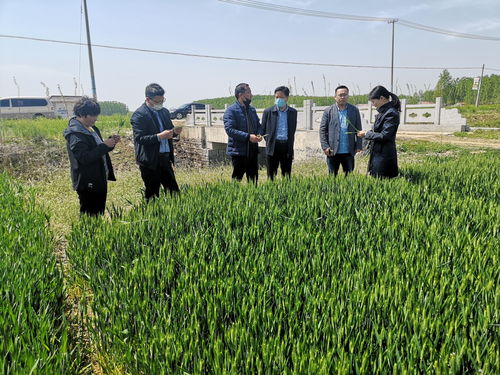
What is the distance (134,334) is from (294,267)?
853mm

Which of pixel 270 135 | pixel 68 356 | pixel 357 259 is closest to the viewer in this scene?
pixel 68 356

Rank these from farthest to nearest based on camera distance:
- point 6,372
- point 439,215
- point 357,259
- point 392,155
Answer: point 392,155 < point 439,215 < point 357,259 < point 6,372

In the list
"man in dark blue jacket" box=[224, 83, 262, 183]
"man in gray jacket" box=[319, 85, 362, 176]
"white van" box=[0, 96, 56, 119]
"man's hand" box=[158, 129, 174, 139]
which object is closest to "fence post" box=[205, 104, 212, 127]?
"man in dark blue jacket" box=[224, 83, 262, 183]

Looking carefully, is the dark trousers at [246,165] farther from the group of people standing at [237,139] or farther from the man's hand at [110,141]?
the man's hand at [110,141]

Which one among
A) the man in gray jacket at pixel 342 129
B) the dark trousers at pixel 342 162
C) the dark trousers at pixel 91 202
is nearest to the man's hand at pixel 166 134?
the dark trousers at pixel 91 202

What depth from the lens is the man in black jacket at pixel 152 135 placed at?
12.6 ft

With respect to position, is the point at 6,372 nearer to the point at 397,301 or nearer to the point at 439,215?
the point at 397,301

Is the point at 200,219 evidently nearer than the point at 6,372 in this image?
No

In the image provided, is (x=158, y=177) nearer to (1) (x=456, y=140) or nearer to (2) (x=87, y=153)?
(2) (x=87, y=153)

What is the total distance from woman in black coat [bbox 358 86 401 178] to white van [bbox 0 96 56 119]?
87.5 ft

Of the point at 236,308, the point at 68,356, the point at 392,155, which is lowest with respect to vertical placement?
the point at 68,356

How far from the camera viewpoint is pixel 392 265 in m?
1.95

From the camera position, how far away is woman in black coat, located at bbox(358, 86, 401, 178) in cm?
386

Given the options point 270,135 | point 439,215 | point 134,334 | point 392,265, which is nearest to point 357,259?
point 392,265
